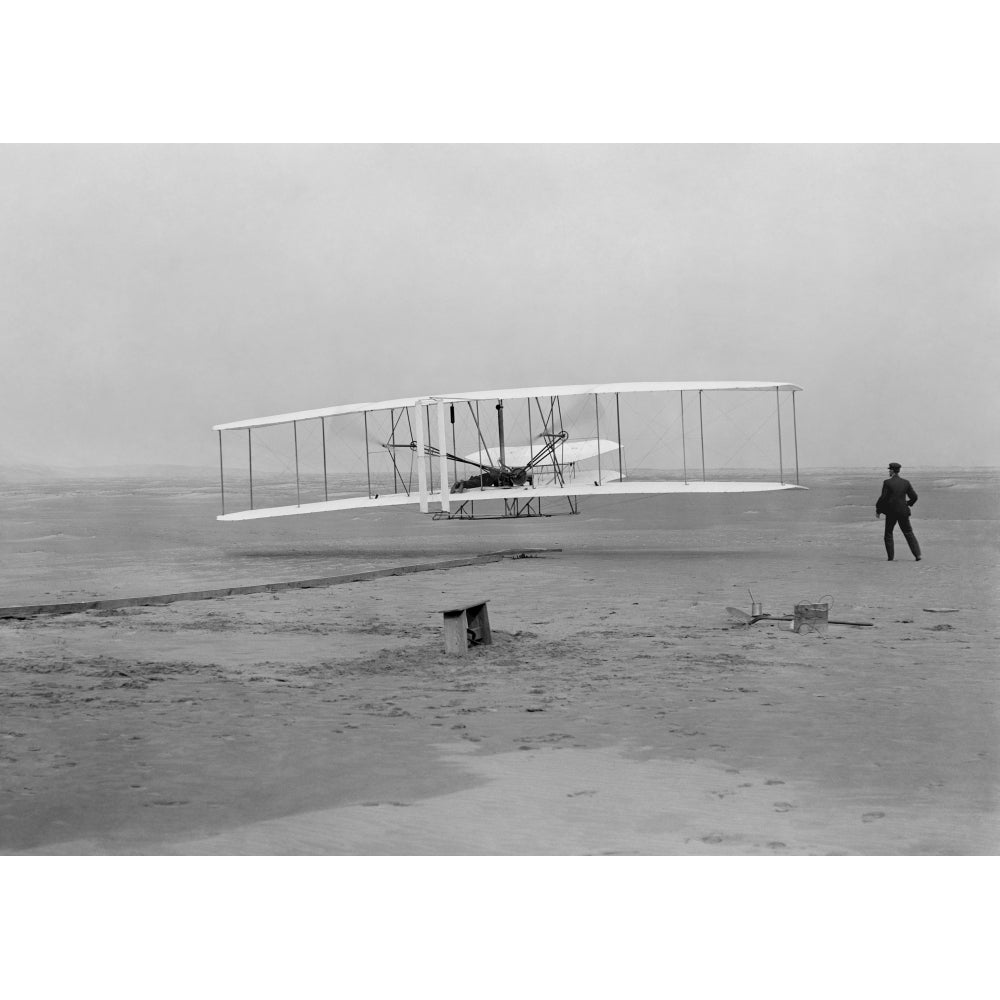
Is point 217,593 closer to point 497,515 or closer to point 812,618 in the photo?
point 812,618

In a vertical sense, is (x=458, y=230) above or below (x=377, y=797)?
above

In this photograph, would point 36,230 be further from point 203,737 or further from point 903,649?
point 903,649

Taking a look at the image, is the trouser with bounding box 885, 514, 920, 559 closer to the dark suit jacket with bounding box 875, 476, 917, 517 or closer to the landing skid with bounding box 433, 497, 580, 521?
the dark suit jacket with bounding box 875, 476, 917, 517

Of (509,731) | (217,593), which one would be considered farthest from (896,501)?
(217,593)

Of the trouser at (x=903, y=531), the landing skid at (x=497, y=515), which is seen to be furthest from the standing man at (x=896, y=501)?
the landing skid at (x=497, y=515)

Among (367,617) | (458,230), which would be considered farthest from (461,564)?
(458,230)

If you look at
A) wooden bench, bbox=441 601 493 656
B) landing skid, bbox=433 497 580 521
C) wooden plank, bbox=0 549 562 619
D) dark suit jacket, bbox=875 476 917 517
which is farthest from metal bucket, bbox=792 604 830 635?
landing skid, bbox=433 497 580 521
